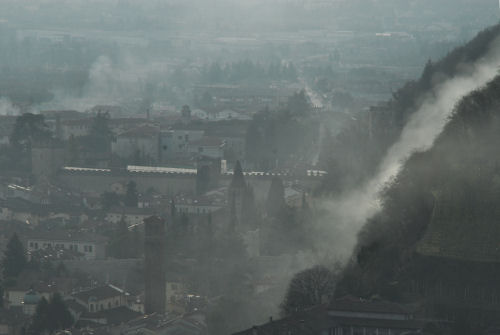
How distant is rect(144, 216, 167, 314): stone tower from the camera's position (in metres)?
26.3

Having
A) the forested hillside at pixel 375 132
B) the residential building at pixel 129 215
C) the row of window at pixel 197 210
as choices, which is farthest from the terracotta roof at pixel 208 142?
the row of window at pixel 197 210

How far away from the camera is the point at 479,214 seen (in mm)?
18172

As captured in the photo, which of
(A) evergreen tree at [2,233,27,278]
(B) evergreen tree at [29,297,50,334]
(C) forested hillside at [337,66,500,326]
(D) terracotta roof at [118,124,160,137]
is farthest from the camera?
(D) terracotta roof at [118,124,160,137]

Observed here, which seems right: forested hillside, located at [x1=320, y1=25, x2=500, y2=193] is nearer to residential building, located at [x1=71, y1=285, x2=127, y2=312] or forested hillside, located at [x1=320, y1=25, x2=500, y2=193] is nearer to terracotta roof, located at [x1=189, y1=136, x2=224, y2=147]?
terracotta roof, located at [x1=189, y1=136, x2=224, y2=147]

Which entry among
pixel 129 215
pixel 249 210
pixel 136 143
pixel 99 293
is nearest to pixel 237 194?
pixel 249 210

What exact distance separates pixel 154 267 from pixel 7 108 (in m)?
40.5

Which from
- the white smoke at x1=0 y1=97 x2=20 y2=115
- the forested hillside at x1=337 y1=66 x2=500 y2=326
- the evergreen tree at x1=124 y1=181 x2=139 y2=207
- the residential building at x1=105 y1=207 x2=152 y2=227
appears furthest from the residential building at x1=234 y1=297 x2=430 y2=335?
the white smoke at x1=0 y1=97 x2=20 y2=115

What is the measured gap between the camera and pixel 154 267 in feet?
89.5

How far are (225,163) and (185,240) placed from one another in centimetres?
1516

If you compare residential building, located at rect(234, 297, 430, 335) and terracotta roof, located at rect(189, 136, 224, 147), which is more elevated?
residential building, located at rect(234, 297, 430, 335)

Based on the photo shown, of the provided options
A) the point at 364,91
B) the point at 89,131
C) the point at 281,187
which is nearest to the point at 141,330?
the point at 281,187

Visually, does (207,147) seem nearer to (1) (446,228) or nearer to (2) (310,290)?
(2) (310,290)

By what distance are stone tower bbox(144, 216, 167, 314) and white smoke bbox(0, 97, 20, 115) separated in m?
37.1

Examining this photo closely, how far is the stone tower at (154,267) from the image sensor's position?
86.2 feet
